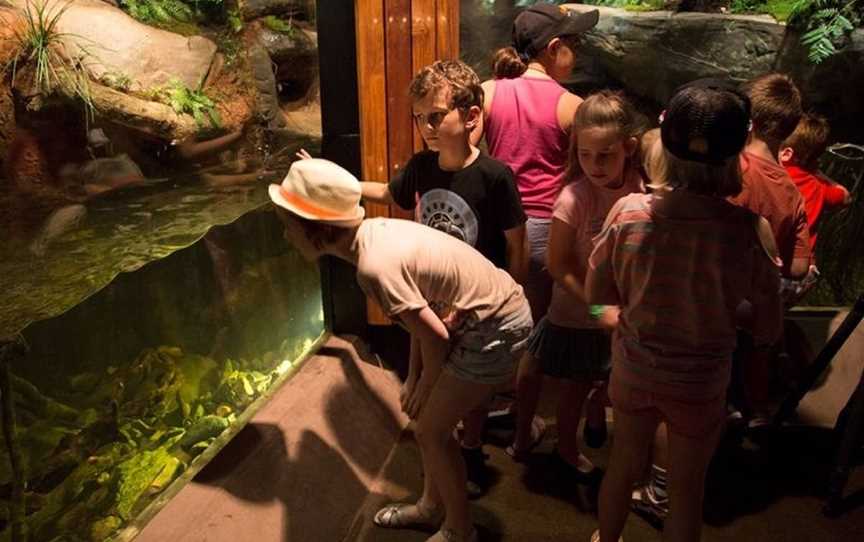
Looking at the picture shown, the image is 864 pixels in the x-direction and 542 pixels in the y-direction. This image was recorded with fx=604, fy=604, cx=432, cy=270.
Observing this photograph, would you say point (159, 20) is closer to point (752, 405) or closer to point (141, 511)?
point (141, 511)

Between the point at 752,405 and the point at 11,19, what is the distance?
4.57 meters

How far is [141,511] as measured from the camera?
2.69 metres

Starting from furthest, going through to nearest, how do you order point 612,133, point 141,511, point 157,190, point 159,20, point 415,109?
point 159,20 < point 157,190 < point 141,511 < point 415,109 < point 612,133

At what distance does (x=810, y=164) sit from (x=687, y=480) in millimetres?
1709

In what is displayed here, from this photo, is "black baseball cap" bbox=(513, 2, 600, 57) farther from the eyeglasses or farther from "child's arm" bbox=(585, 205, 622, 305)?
"child's arm" bbox=(585, 205, 622, 305)

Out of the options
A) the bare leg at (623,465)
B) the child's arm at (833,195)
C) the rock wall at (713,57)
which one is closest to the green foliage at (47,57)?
the bare leg at (623,465)

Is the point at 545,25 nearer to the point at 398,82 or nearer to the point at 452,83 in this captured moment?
the point at 452,83

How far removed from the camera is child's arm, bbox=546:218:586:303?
2305mm

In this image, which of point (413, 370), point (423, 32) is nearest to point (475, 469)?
point (413, 370)

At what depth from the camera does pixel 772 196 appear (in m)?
2.31

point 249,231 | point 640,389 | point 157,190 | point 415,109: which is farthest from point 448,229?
point 157,190

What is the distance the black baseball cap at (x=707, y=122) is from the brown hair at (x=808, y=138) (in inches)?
51.5

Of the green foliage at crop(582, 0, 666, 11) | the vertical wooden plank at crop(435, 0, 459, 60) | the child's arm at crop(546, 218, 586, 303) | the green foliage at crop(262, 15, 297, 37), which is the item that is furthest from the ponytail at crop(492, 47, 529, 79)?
the green foliage at crop(582, 0, 666, 11)

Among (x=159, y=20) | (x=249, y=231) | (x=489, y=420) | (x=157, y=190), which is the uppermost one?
(x=159, y=20)
